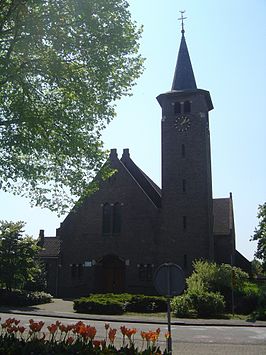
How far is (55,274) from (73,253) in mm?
3120

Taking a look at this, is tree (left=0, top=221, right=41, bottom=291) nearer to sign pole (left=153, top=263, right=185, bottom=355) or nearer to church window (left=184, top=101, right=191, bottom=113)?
church window (left=184, top=101, right=191, bottom=113)

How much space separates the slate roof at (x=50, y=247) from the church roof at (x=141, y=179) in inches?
417

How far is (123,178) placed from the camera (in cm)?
3897

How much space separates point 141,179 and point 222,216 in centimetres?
959

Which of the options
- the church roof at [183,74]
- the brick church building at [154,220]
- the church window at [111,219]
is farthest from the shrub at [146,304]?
the church roof at [183,74]

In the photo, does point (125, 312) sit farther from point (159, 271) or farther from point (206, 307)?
point (159, 271)

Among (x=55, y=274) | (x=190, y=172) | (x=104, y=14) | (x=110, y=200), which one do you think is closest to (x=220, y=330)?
(x=104, y=14)

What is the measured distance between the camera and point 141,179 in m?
40.2

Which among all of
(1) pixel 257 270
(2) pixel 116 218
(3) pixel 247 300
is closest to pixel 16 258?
(2) pixel 116 218

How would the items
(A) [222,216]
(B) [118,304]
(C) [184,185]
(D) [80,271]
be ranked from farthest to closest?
(A) [222,216] < (D) [80,271] < (C) [184,185] < (B) [118,304]

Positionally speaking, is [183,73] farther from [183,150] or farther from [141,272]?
[141,272]

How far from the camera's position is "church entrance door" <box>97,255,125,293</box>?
37.2m

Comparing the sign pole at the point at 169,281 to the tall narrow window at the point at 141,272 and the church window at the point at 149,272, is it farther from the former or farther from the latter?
the tall narrow window at the point at 141,272

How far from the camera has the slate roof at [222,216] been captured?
40438 millimetres
